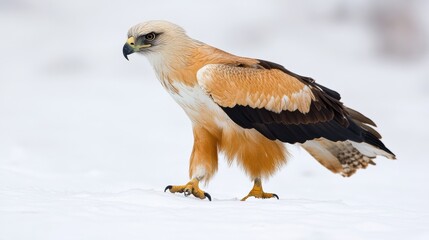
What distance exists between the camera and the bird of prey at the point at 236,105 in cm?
814

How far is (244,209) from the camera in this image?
22.4ft

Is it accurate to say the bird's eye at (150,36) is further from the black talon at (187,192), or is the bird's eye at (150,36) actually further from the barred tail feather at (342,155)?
the barred tail feather at (342,155)

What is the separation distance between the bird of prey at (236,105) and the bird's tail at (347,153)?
0.91ft

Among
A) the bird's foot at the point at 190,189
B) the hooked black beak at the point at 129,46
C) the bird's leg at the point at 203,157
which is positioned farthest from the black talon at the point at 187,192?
the hooked black beak at the point at 129,46

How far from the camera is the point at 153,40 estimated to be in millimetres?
8492

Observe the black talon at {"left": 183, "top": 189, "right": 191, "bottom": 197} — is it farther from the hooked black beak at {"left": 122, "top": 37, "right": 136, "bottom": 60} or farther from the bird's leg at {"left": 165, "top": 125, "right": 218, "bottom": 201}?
the hooked black beak at {"left": 122, "top": 37, "right": 136, "bottom": 60}

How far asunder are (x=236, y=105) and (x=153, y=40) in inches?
48.2

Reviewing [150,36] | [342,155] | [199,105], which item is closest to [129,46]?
[150,36]

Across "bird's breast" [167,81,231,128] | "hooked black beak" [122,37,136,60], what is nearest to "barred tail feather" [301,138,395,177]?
"bird's breast" [167,81,231,128]

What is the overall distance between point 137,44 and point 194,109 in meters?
0.96

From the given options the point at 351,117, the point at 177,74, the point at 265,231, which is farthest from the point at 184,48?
the point at 265,231

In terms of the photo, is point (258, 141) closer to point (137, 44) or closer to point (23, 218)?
point (137, 44)

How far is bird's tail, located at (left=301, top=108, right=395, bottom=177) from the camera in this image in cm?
Result: 909

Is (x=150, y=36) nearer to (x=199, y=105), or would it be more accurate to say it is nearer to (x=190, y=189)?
(x=199, y=105)
